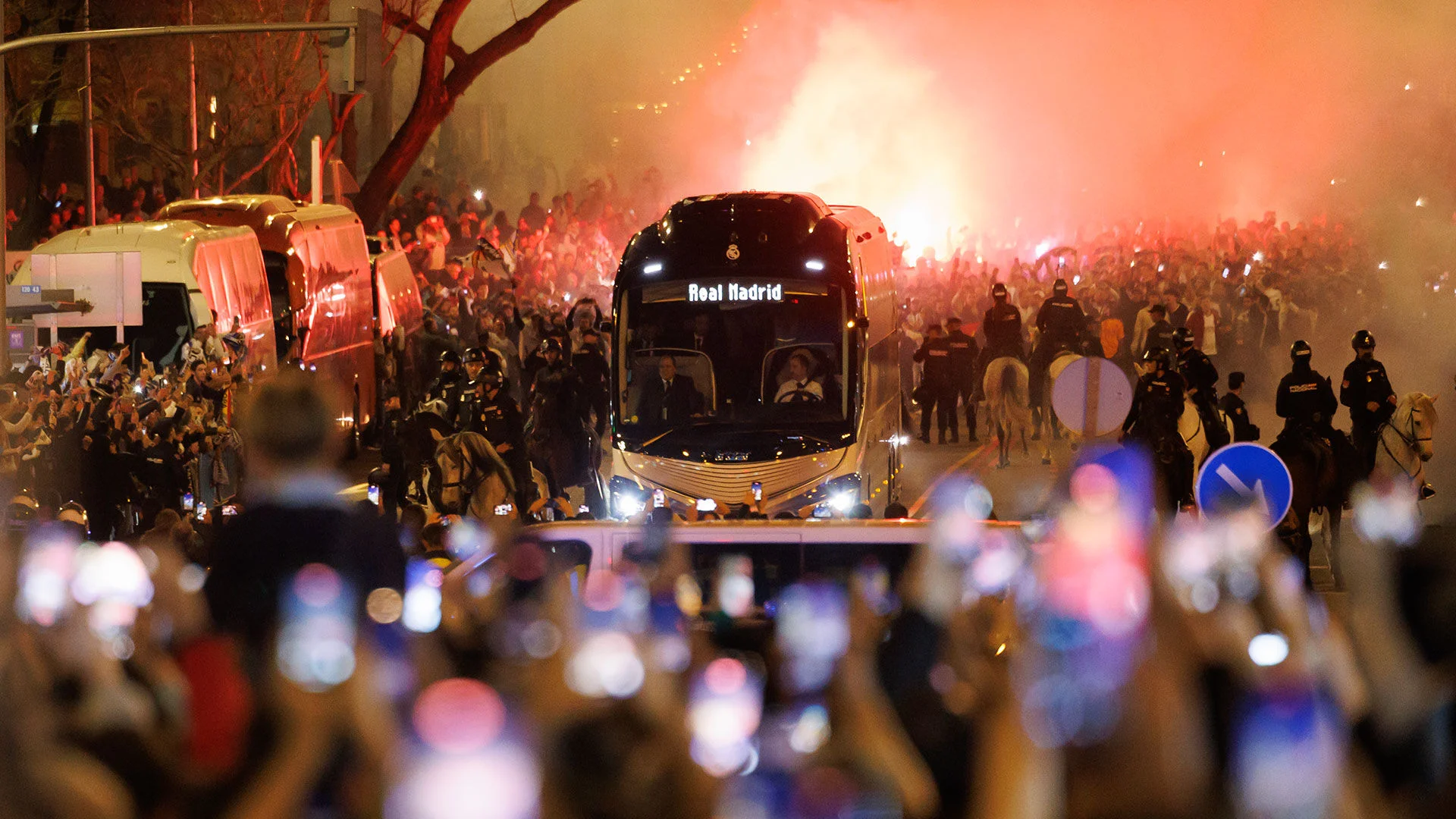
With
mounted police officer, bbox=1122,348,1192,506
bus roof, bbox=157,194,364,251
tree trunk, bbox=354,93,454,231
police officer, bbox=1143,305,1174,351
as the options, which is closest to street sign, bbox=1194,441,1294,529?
mounted police officer, bbox=1122,348,1192,506

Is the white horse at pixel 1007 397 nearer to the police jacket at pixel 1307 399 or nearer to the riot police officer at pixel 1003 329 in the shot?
the riot police officer at pixel 1003 329

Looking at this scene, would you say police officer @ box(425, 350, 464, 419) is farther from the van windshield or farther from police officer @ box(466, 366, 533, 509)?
the van windshield

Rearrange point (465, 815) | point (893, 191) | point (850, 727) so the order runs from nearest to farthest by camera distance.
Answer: point (465, 815) → point (850, 727) → point (893, 191)

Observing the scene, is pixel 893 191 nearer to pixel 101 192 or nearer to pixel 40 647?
pixel 101 192

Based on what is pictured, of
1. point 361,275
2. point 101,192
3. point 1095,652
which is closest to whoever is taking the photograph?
point 1095,652

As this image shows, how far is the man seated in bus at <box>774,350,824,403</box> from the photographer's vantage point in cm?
1402

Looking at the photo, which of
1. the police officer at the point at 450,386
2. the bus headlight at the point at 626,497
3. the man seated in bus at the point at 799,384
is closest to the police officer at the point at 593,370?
the police officer at the point at 450,386

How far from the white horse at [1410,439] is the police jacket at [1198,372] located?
A: 1.39 meters

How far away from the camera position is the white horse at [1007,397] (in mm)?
20922

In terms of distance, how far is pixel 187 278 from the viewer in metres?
19.4

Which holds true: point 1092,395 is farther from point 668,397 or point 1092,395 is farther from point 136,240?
point 136,240

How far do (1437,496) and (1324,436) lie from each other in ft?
15.3

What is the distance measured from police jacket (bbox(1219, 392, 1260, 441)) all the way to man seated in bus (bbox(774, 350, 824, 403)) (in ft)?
10.4

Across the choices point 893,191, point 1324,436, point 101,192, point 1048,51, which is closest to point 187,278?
point 1324,436
